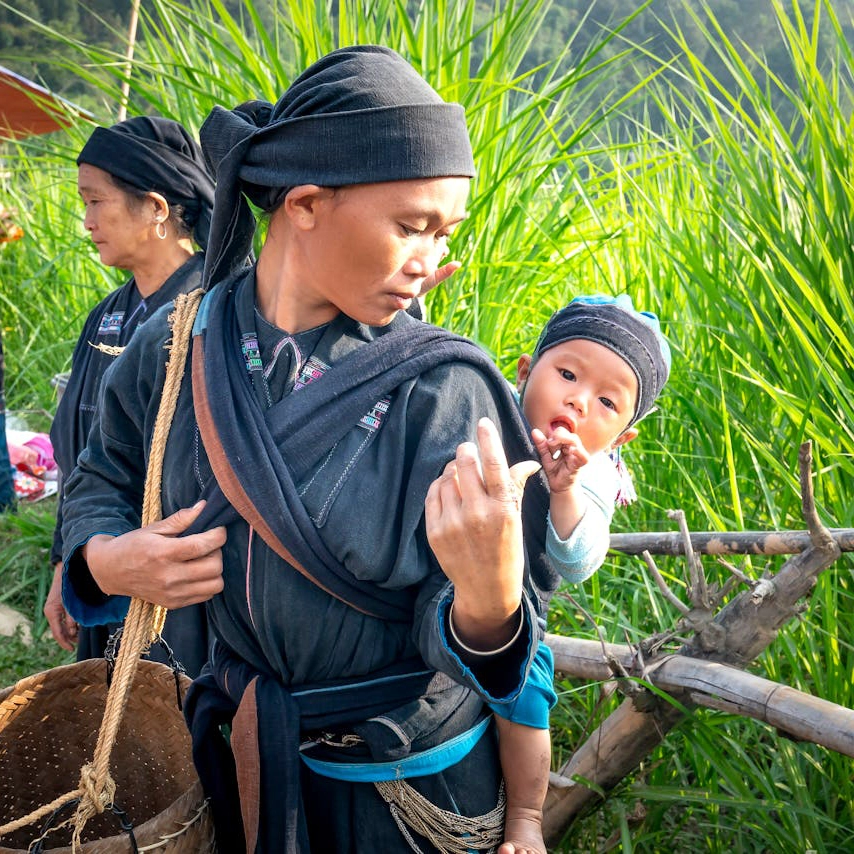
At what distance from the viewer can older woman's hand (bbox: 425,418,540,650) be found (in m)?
1.02

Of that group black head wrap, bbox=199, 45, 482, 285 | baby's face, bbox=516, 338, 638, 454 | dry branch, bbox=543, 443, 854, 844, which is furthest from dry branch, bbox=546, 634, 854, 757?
black head wrap, bbox=199, 45, 482, 285

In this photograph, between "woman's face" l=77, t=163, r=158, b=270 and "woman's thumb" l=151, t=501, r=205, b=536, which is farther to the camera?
"woman's face" l=77, t=163, r=158, b=270

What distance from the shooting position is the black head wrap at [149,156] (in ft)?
9.37

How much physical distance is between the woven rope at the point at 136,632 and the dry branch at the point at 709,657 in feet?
2.67

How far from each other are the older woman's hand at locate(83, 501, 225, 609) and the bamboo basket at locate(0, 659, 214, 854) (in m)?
0.38

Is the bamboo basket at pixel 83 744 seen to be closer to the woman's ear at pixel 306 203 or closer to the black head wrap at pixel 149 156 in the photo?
the woman's ear at pixel 306 203

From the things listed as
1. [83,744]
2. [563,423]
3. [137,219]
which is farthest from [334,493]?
[137,219]

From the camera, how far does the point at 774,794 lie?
75.5 inches

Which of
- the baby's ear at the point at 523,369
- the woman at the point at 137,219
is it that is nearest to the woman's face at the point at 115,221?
the woman at the point at 137,219

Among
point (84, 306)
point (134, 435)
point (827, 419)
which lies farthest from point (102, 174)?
point (84, 306)

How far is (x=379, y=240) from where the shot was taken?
1.20m

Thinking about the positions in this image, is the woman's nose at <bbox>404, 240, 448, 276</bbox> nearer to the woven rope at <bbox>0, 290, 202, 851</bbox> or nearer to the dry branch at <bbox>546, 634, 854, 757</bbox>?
the woven rope at <bbox>0, 290, 202, 851</bbox>

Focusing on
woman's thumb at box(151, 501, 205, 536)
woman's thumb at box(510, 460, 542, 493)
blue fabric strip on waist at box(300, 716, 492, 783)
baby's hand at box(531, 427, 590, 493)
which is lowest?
blue fabric strip on waist at box(300, 716, 492, 783)

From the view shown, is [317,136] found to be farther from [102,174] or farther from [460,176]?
[102,174]
